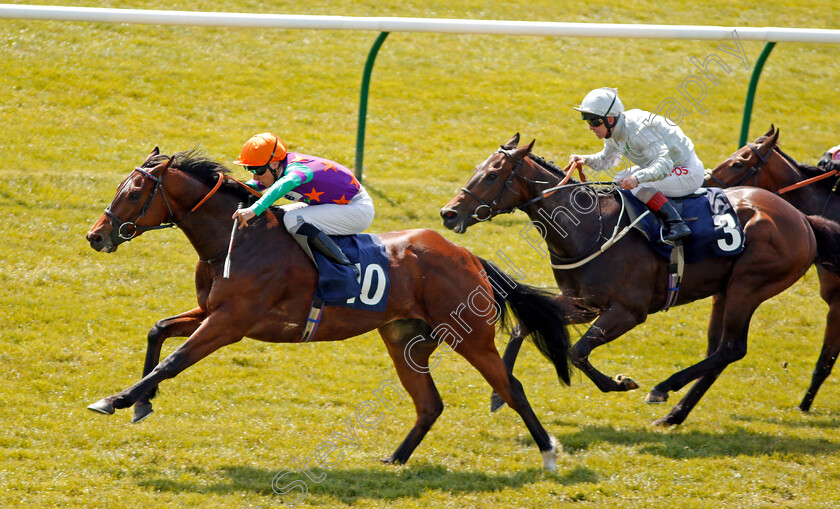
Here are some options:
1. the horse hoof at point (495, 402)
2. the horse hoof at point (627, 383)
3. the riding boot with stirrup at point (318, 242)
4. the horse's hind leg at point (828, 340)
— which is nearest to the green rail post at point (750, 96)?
the horse's hind leg at point (828, 340)

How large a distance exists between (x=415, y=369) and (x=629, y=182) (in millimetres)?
2045

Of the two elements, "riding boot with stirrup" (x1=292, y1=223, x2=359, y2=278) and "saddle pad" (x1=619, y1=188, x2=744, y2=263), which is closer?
"riding boot with stirrup" (x1=292, y1=223, x2=359, y2=278)

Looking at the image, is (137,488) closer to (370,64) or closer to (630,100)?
(370,64)

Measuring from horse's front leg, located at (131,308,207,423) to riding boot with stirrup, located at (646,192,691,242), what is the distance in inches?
→ 133

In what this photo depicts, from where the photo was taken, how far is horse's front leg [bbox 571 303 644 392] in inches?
252

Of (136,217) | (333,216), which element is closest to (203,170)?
(136,217)

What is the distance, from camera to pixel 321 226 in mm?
5758

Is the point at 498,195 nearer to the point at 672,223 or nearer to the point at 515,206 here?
the point at 515,206

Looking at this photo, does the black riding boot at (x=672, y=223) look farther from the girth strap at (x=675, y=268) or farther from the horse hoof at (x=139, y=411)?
the horse hoof at (x=139, y=411)

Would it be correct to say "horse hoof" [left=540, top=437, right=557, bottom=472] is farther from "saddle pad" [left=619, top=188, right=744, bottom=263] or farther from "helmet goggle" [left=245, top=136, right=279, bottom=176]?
"helmet goggle" [left=245, top=136, right=279, bottom=176]

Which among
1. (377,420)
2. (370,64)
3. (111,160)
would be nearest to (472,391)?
(377,420)

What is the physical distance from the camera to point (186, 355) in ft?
17.6

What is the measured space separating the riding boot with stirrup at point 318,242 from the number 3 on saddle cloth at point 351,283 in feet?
0.17

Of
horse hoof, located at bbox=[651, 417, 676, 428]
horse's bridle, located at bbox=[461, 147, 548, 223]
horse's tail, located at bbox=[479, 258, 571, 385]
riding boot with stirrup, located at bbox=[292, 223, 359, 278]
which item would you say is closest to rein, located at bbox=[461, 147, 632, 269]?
horse's bridle, located at bbox=[461, 147, 548, 223]
